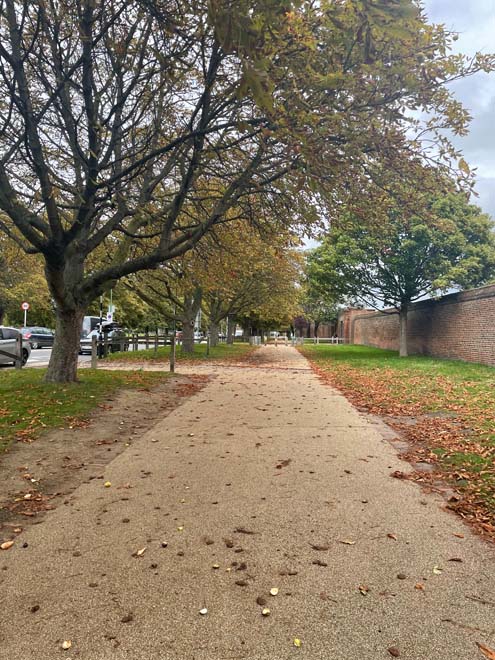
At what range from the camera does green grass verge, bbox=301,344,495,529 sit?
4969 millimetres

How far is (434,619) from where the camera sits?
2.43 meters

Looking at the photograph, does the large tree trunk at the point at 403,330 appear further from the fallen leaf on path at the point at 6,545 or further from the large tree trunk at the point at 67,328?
the fallen leaf on path at the point at 6,545

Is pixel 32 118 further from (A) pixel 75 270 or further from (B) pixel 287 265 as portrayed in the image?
(B) pixel 287 265

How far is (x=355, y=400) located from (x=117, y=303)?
36165mm

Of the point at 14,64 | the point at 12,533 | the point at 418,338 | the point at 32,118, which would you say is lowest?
the point at 12,533

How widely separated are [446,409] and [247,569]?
260 inches

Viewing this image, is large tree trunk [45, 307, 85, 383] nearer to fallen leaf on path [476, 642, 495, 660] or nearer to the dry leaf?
the dry leaf

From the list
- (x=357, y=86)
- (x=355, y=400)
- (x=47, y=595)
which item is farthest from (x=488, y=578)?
(x=355, y=400)

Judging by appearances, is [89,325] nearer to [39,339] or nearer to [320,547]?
[39,339]

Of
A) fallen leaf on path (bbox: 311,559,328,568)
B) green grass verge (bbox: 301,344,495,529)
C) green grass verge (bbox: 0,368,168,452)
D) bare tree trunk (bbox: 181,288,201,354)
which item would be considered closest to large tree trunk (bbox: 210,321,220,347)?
bare tree trunk (bbox: 181,288,201,354)

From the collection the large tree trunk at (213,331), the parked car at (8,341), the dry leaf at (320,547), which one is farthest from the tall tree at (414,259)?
the dry leaf at (320,547)

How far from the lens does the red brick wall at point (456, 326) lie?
16281 millimetres

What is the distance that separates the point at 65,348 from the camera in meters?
10.0

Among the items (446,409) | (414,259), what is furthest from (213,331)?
(446,409)
